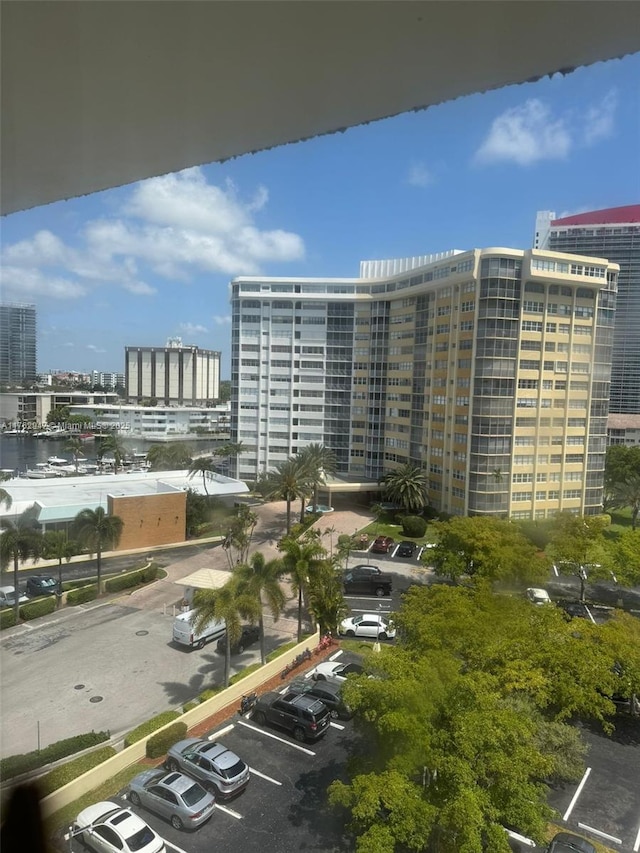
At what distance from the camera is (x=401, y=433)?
13.9m

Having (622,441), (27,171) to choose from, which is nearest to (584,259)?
(622,441)

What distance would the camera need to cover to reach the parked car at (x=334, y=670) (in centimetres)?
525

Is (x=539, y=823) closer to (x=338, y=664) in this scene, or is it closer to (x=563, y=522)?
(x=338, y=664)

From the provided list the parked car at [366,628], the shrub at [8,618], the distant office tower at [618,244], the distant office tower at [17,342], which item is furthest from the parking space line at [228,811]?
the distant office tower at [618,244]

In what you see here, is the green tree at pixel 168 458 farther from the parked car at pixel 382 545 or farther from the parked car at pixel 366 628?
the parked car at pixel 366 628

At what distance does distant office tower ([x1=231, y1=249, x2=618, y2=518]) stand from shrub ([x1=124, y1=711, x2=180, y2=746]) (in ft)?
26.2

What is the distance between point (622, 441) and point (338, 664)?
15.9 metres

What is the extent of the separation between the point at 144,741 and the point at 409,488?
8551 millimetres

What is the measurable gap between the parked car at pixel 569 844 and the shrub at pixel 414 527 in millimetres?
7919

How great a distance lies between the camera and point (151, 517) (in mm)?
10039

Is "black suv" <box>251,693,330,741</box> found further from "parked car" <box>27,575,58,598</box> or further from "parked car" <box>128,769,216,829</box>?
"parked car" <box>27,575,58,598</box>

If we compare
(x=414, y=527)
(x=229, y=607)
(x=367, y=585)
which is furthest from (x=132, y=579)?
(x=414, y=527)

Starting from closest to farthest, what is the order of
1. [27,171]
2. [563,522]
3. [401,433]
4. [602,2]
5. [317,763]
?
[602,2] < [27,171] < [317,763] < [563,522] < [401,433]

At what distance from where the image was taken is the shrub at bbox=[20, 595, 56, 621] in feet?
22.6
